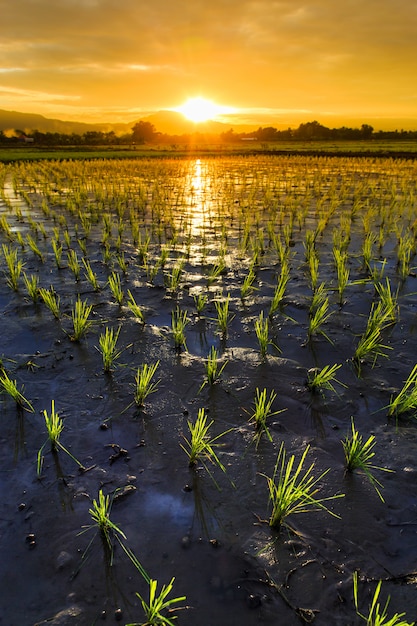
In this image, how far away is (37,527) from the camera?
A: 1.91 m

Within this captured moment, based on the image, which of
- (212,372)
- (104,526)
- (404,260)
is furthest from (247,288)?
(104,526)

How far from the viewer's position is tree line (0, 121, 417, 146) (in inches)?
1921

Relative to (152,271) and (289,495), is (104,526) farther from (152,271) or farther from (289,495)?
(152,271)

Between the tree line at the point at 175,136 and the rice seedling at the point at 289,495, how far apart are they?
169 ft

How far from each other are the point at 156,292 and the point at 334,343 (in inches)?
89.5

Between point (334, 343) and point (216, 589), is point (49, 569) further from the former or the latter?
point (334, 343)

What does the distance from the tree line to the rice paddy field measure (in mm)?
49311

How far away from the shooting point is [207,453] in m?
2.37

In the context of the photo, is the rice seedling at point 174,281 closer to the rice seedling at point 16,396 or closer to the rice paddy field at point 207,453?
the rice paddy field at point 207,453

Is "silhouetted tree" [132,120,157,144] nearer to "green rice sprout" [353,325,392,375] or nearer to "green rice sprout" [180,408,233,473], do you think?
"green rice sprout" [353,325,392,375]

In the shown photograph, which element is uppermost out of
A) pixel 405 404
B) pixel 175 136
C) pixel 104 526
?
pixel 175 136

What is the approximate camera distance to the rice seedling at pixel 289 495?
5.93 ft

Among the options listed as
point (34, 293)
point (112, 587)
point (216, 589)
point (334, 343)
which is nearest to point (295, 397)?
point (334, 343)

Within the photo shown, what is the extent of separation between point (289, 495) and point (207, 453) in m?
0.65
